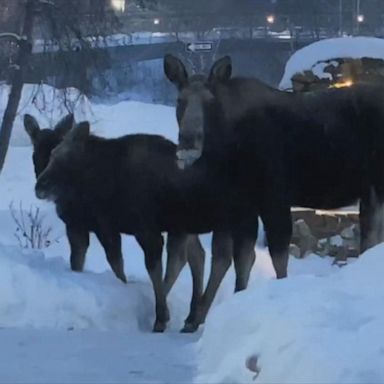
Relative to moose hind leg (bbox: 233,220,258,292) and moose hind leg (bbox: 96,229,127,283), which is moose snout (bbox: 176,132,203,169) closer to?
moose hind leg (bbox: 233,220,258,292)

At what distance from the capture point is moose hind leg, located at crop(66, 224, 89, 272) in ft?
32.5

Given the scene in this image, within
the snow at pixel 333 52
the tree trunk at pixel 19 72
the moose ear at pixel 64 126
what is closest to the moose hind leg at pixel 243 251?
the moose ear at pixel 64 126

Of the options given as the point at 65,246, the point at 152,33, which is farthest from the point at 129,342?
the point at 152,33

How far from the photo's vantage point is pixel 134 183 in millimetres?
9086

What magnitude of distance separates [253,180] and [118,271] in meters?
1.64

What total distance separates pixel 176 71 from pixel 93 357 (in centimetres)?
267

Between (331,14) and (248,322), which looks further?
(331,14)

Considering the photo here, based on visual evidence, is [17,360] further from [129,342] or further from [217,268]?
[217,268]

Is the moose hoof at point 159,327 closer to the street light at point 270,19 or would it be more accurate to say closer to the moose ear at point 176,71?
the moose ear at point 176,71

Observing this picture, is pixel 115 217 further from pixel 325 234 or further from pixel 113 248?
pixel 325 234

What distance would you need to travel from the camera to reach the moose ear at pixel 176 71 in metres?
8.75

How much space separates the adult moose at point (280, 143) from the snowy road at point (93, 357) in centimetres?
125

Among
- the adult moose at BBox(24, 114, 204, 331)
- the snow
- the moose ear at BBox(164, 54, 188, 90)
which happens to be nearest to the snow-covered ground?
the adult moose at BBox(24, 114, 204, 331)

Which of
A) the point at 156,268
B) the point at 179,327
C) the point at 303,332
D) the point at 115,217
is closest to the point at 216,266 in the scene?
the point at 156,268
